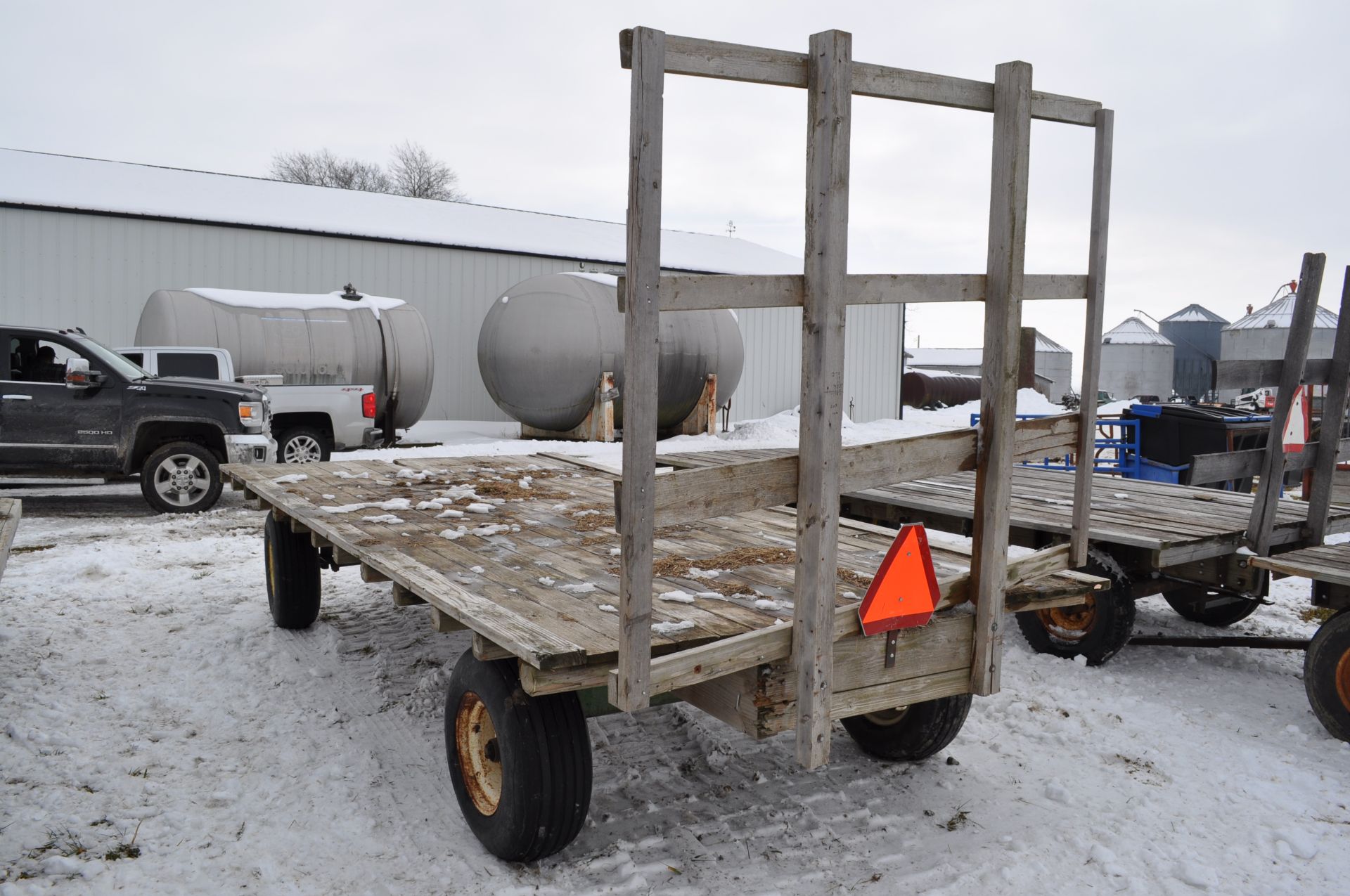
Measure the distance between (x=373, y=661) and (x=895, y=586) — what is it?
3.88 metres

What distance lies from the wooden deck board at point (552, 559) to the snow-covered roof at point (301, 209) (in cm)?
1494

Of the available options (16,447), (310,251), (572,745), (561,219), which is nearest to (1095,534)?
(572,745)

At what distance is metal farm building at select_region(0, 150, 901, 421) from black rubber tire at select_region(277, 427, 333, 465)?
7091 millimetres

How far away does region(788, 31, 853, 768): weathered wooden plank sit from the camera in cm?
Answer: 313

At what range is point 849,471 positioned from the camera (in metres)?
3.38

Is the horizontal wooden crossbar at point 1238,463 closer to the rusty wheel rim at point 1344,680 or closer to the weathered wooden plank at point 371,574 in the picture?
the rusty wheel rim at point 1344,680

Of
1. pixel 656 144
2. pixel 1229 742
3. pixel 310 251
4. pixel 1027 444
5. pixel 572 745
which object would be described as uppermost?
pixel 310 251

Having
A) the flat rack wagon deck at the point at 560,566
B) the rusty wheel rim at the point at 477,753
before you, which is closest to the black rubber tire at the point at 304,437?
the flat rack wagon deck at the point at 560,566

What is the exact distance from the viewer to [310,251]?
2105 centimetres

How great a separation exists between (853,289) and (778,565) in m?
1.68

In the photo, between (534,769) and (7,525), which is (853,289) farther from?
(7,525)

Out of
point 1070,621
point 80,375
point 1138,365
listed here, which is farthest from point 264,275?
point 1138,365

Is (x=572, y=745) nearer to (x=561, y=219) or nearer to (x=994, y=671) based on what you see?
(x=994, y=671)

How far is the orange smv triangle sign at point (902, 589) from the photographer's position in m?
3.48
